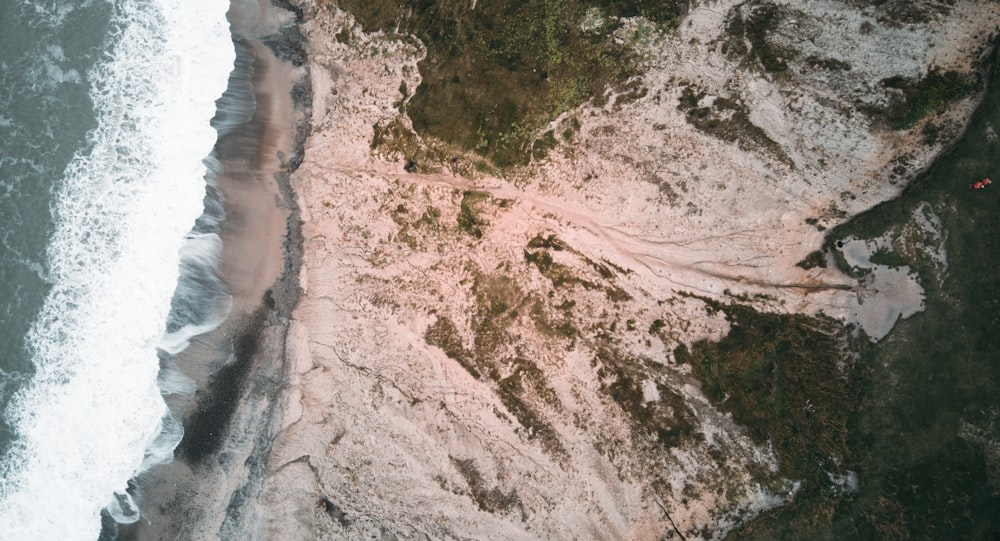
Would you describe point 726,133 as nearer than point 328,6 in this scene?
Yes

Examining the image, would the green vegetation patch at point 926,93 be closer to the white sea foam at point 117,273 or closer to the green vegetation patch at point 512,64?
the green vegetation patch at point 512,64

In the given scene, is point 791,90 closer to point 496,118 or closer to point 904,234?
point 904,234

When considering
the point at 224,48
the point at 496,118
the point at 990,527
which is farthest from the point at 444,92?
the point at 990,527

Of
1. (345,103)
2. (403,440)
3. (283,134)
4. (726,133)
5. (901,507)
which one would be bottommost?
(403,440)

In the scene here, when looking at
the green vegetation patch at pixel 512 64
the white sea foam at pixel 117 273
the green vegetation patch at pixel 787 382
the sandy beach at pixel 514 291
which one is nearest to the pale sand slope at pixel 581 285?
the sandy beach at pixel 514 291

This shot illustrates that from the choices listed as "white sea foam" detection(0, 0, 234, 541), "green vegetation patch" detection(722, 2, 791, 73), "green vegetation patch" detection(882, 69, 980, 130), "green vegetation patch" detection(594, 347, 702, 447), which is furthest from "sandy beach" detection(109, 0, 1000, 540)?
"white sea foam" detection(0, 0, 234, 541)

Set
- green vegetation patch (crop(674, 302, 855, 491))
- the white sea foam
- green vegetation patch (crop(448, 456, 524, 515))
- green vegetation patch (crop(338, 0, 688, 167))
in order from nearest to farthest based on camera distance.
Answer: green vegetation patch (crop(674, 302, 855, 491))
green vegetation patch (crop(448, 456, 524, 515))
green vegetation patch (crop(338, 0, 688, 167))
the white sea foam

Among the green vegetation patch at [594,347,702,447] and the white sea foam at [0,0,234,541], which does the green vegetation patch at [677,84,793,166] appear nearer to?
the green vegetation patch at [594,347,702,447]
